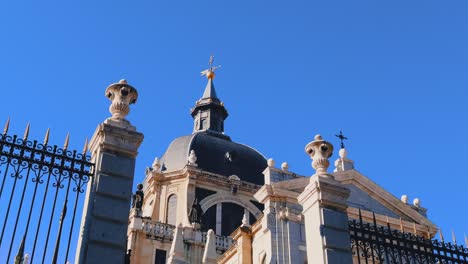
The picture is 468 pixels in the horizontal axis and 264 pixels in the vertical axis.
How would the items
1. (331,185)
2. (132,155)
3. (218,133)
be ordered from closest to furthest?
(132,155) → (331,185) → (218,133)

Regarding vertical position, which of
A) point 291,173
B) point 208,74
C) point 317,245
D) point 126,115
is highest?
point 208,74

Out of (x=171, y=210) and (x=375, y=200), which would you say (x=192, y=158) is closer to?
(x=171, y=210)

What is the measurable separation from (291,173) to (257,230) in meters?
2.73

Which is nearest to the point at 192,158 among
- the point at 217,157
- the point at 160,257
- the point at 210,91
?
the point at 217,157

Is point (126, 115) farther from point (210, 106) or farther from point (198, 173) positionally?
point (210, 106)

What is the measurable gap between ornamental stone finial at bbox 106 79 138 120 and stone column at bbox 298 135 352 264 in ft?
11.8

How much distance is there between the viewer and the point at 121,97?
11.3 metres

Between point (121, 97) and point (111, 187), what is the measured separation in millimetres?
1849

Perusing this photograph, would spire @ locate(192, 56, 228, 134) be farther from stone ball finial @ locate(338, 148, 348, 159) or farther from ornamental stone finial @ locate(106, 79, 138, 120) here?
ornamental stone finial @ locate(106, 79, 138, 120)

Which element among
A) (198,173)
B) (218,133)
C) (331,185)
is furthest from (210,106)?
(331,185)

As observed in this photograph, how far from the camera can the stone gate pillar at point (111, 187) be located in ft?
31.6

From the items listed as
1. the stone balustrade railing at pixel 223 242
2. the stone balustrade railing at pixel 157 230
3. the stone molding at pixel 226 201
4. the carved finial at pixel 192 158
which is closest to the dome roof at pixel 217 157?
the carved finial at pixel 192 158

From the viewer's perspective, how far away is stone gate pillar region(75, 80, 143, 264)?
9.62 m

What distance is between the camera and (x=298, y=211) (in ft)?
82.1
